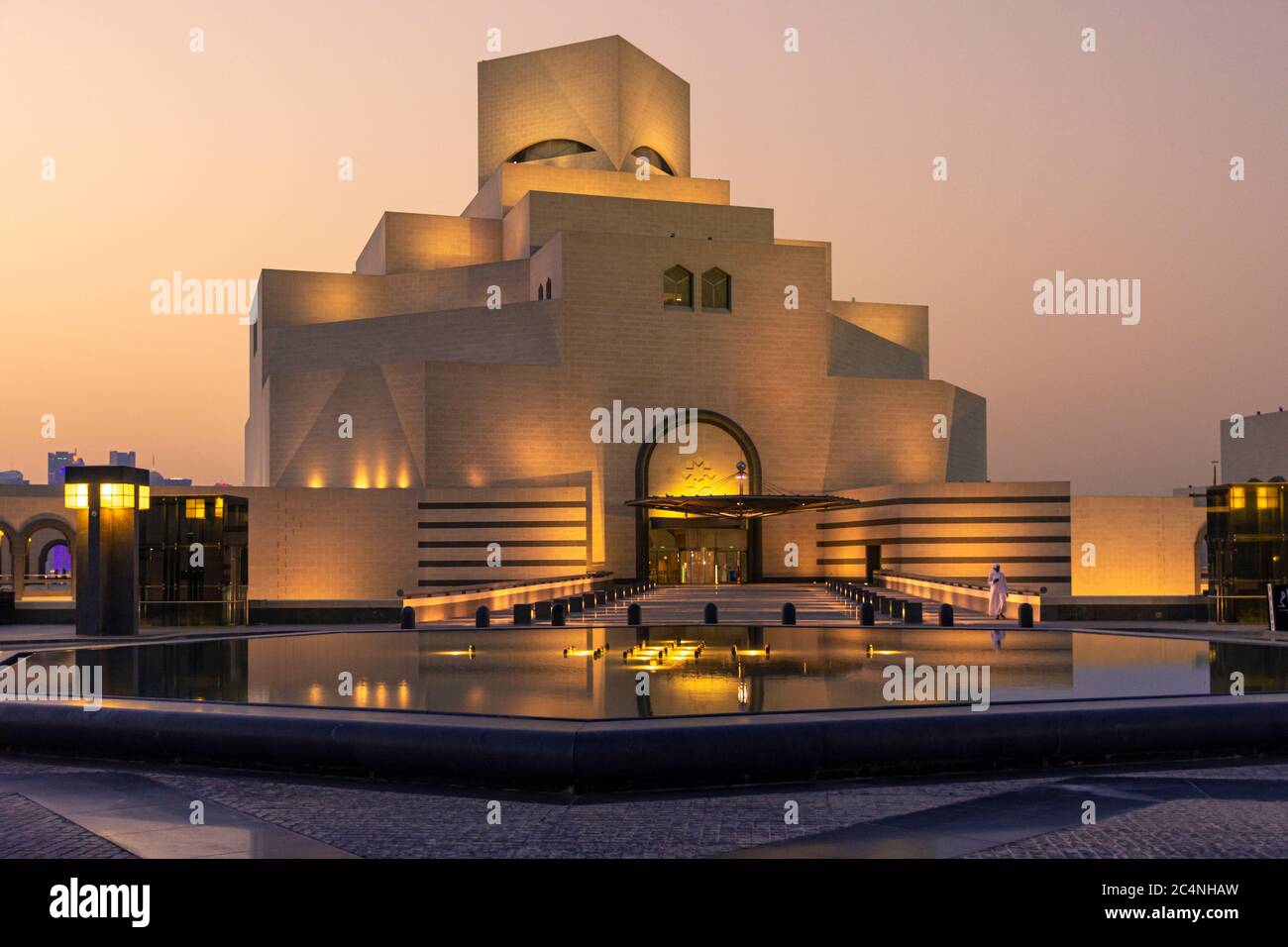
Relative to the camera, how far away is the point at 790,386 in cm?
5694

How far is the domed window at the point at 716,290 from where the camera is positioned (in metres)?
56.5

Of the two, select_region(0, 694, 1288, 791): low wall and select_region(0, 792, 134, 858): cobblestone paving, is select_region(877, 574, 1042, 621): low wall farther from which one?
select_region(0, 792, 134, 858): cobblestone paving

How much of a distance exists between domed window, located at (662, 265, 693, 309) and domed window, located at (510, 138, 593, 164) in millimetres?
10929

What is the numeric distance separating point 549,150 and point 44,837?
2293 inches

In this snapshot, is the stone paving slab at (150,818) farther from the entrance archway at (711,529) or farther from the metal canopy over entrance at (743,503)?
the entrance archway at (711,529)

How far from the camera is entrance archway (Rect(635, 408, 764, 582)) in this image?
55312 millimetres

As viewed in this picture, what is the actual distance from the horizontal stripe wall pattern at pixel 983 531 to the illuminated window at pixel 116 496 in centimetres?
3314

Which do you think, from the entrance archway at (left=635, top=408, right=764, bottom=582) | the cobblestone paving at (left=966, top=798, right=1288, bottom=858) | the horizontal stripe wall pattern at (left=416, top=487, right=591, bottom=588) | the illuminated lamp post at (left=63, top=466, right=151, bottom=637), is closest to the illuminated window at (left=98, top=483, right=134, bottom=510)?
the illuminated lamp post at (left=63, top=466, right=151, bottom=637)

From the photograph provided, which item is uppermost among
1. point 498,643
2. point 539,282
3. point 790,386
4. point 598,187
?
point 598,187

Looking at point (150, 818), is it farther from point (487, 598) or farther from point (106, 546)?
point (487, 598)
